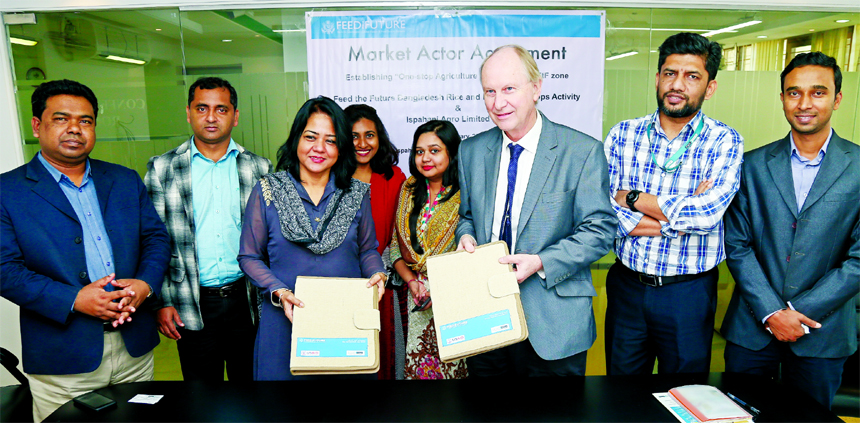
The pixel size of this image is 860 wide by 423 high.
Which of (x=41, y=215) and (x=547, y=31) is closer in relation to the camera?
(x=41, y=215)

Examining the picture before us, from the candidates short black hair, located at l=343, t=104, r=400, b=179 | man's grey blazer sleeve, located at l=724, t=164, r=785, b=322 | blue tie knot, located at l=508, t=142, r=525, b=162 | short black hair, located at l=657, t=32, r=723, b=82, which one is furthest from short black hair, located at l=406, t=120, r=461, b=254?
man's grey blazer sleeve, located at l=724, t=164, r=785, b=322

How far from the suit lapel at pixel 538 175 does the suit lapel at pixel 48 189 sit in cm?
189

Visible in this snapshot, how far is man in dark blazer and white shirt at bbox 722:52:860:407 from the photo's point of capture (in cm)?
206

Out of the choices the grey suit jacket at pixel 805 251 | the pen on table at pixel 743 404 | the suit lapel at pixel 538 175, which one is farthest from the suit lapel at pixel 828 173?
the suit lapel at pixel 538 175

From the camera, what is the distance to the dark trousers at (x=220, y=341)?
100 inches

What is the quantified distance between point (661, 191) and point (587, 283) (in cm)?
67

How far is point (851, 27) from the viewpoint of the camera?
336 cm

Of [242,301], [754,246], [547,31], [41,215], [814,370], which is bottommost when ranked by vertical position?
[814,370]

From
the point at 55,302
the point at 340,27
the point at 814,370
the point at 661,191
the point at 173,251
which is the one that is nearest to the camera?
the point at 55,302

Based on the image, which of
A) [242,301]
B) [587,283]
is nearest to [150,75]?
[242,301]

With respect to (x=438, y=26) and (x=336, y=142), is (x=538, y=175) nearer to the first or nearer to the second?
(x=336, y=142)

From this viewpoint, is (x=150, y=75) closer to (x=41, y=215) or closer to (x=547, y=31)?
(x=41, y=215)

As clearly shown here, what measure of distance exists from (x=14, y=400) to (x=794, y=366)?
3.62 meters

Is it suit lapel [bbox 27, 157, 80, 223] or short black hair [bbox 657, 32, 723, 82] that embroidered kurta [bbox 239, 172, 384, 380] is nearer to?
suit lapel [bbox 27, 157, 80, 223]
